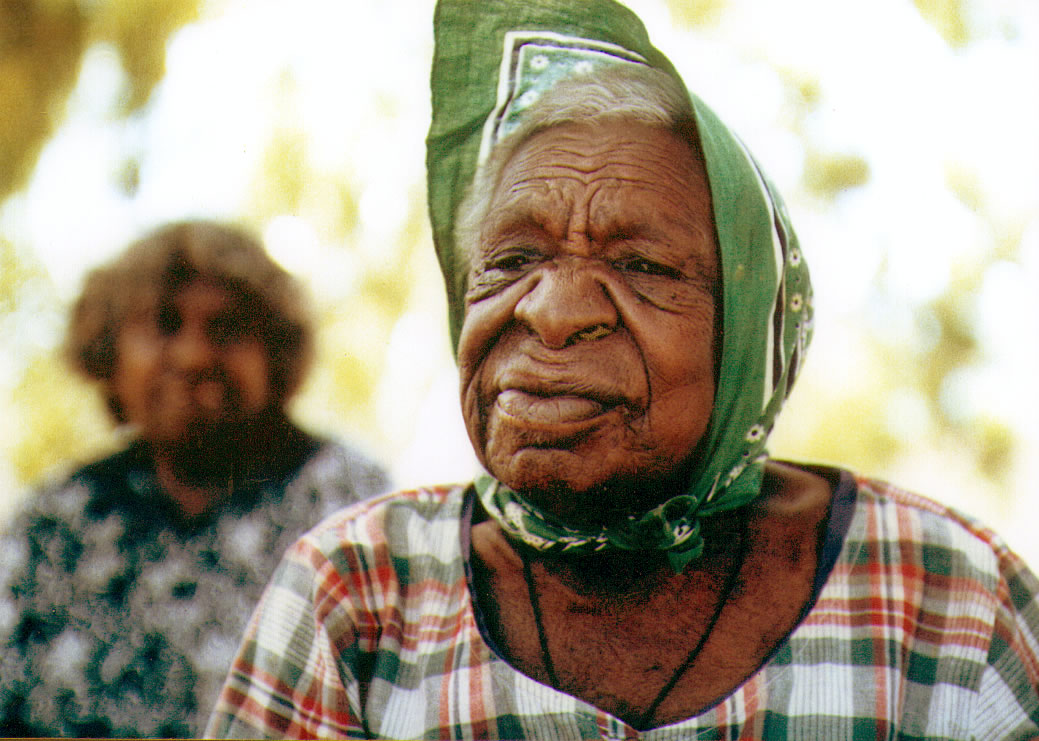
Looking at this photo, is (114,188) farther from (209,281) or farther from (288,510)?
(288,510)

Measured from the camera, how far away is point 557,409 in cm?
188

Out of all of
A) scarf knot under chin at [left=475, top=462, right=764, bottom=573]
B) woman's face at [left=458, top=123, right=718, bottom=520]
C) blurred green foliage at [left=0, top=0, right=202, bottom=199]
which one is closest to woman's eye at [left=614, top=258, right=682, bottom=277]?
woman's face at [left=458, top=123, right=718, bottom=520]

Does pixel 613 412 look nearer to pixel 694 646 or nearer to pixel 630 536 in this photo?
pixel 630 536

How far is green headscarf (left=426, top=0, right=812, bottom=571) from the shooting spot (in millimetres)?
1968

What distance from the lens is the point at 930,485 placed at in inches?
90.2

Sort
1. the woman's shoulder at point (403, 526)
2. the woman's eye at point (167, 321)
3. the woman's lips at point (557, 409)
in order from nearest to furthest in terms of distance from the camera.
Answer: the woman's lips at point (557, 409) < the woman's shoulder at point (403, 526) < the woman's eye at point (167, 321)

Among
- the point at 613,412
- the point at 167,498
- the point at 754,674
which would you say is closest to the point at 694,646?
the point at 754,674

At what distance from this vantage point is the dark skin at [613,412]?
6.23 feet

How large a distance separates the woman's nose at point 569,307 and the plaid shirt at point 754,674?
527 mm

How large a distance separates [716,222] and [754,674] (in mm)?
876

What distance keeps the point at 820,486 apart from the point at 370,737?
3.54 ft

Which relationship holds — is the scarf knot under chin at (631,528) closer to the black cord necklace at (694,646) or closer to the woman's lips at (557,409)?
the black cord necklace at (694,646)


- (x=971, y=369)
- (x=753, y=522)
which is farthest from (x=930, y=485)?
(x=753, y=522)

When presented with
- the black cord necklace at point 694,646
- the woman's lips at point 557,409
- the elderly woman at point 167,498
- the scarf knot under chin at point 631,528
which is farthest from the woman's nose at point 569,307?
the elderly woman at point 167,498
